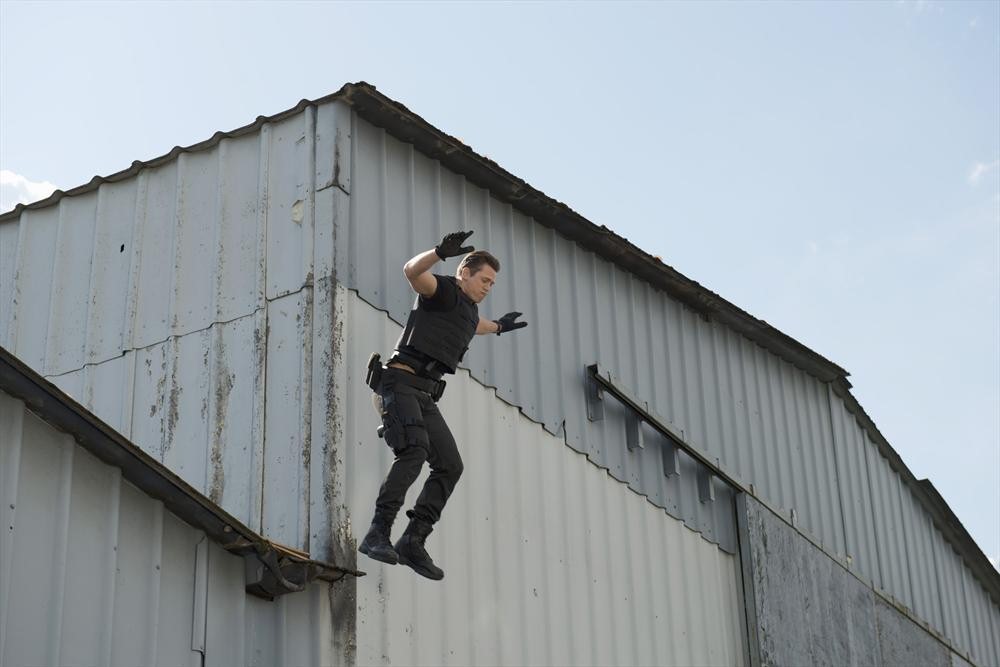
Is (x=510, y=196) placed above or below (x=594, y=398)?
above

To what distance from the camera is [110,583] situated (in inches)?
383

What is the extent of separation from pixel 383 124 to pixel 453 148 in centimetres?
72

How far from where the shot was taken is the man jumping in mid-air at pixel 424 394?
9.73 m

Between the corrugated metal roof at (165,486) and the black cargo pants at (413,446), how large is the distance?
911 mm

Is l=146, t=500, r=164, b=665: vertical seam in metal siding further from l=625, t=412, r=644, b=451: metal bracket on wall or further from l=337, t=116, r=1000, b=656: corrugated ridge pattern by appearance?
l=625, t=412, r=644, b=451: metal bracket on wall

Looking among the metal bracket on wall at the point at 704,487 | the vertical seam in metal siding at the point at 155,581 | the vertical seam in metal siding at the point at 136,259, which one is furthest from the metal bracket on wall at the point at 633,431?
the vertical seam in metal siding at the point at 155,581

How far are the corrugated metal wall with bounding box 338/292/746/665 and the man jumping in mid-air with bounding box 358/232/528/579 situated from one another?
4.01 ft

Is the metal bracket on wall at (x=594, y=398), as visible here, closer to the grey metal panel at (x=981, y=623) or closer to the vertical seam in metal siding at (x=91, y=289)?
the vertical seam in metal siding at (x=91, y=289)

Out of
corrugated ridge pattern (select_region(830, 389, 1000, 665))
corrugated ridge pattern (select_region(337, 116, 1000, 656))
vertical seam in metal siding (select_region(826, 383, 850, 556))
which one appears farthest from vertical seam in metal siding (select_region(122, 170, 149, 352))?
corrugated ridge pattern (select_region(830, 389, 1000, 665))

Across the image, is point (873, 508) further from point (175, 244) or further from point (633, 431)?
point (175, 244)

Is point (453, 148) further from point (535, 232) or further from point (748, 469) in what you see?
point (748, 469)

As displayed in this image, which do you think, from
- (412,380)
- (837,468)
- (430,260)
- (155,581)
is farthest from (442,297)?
(837,468)

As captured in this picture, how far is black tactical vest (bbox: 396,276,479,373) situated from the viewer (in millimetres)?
9906

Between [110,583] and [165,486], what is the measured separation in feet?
2.39
